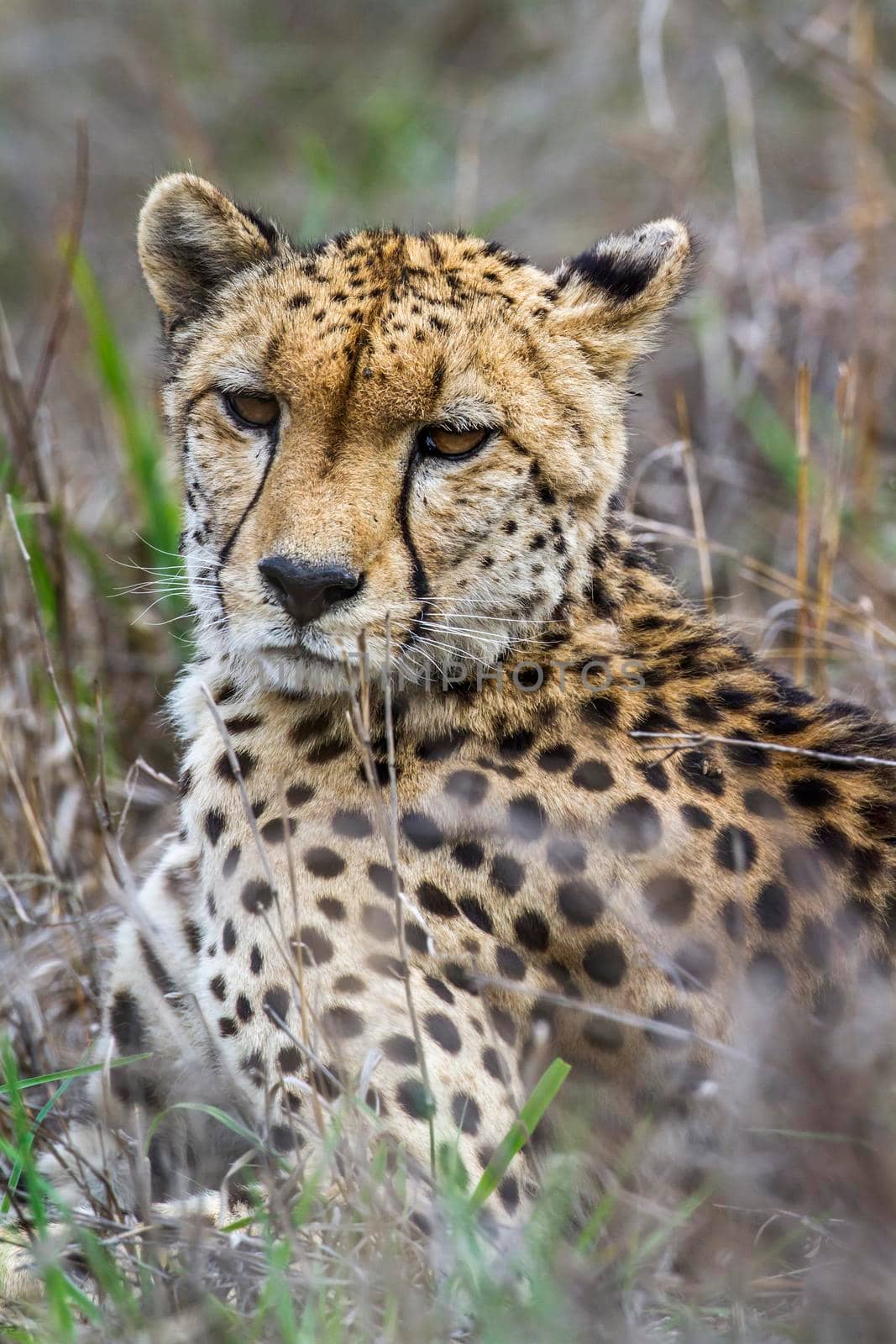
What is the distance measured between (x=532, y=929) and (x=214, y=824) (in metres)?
0.60

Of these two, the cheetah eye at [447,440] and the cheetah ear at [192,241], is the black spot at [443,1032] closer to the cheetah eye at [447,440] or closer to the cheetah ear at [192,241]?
the cheetah eye at [447,440]

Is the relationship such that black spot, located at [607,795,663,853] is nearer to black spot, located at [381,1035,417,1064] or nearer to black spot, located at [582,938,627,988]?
black spot, located at [582,938,627,988]

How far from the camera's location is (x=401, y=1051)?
2.34 meters

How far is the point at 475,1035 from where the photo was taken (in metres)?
2.41

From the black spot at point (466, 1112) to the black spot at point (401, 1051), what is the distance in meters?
0.09

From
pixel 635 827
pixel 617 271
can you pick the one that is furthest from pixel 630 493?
pixel 635 827

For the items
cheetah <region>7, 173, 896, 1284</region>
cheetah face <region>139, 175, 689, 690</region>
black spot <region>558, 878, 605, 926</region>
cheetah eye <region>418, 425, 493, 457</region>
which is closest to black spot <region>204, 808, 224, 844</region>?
cheetah <region>7, 173, 896, 1284</region>

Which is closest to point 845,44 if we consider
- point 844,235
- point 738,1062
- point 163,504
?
point 844,235

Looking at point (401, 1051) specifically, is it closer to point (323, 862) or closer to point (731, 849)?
point (323, 862)

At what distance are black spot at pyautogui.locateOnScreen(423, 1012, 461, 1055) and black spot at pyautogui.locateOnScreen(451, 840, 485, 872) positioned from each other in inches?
10.5

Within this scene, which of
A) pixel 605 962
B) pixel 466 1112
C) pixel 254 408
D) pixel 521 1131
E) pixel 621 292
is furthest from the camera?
pixel 621 292

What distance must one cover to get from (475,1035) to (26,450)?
7.09ft

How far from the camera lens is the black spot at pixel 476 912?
8.25 feet

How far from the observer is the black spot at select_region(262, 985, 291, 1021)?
2410 millimetres
